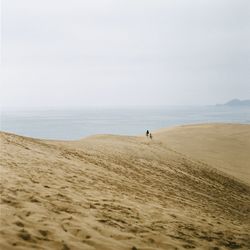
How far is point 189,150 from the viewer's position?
28906 mm

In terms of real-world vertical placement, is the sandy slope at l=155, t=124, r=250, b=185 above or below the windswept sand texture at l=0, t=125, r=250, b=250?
below

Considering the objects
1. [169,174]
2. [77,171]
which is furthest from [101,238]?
[169,174]

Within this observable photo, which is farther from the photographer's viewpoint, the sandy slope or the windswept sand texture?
the sandy slope

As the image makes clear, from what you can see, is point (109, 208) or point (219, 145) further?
point (219, 145)

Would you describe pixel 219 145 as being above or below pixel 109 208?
below

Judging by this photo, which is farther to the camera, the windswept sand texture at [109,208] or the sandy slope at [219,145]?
the sandy slope at [219,145]

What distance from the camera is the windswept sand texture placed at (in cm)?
578

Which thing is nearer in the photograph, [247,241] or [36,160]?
[247,241]

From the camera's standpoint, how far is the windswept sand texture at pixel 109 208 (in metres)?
5.78

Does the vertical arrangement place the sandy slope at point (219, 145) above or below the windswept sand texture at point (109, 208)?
below

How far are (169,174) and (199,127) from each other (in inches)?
1157

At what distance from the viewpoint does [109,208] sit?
7.78 m

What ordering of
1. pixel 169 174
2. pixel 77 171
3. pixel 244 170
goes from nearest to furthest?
pixel 77 171
pixel 169 174
pixel 244 170

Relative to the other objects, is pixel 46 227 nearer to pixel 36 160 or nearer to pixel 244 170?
pixel 36 160
